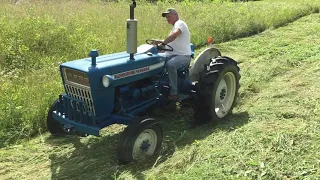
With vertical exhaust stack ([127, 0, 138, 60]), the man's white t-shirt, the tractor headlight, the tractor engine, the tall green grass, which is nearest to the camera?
the tractor headlight

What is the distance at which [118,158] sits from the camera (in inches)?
163

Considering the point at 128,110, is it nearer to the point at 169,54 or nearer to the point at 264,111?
the point at 169,54

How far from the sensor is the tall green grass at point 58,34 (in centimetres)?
533

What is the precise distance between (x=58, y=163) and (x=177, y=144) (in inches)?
55.2

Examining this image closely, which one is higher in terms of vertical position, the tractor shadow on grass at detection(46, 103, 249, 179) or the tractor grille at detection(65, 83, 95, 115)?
the tractor grille at detection(65, 83, 95, 115)

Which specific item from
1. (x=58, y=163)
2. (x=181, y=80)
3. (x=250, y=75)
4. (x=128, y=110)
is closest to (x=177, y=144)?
(x=128, y=110)

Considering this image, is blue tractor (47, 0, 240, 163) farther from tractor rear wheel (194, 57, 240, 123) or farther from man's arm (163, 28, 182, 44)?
man's arm (163, 28, 182, 44)

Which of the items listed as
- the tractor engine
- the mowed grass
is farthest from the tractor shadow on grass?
the tractor engine

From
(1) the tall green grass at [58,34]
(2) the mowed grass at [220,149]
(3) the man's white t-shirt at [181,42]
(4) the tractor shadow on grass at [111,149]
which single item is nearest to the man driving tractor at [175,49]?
(3) the man's white t-shirt at [181,42]

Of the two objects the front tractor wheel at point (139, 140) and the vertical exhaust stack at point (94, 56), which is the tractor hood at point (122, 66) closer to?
the vertical exhaust stack at point (94, 56)

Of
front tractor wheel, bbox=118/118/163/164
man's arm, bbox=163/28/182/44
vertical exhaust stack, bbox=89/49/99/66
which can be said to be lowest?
front tractor wheel, bbox=118/118/163/164

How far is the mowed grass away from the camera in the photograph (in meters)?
4.00

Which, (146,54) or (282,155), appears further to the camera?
(146,54)

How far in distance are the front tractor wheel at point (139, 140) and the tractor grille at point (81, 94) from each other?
1.69ft
